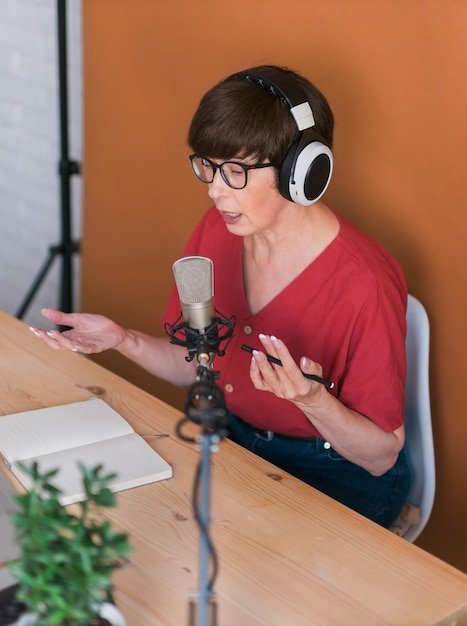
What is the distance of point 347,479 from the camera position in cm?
172

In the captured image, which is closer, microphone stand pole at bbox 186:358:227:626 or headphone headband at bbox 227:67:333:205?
microphone stand pole at bbox 186:358:227:626

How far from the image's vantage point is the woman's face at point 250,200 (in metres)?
1.59

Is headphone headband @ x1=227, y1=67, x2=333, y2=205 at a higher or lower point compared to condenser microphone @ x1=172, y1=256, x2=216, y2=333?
higher

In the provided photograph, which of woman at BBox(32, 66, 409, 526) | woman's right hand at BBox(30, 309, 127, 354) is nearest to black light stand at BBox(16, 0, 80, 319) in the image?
woman at BBox(32, 66, 409, 526)

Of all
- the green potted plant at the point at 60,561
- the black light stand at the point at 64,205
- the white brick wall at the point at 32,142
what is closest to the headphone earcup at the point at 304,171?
the green potted plant at the point at 60,561

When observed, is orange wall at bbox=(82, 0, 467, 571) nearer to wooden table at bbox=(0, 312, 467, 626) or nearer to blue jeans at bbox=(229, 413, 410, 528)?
blue jeans at bbox=(229, 413, 410, 528)

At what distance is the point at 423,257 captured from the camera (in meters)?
1.93

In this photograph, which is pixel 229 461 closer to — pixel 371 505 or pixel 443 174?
pixel 371 505

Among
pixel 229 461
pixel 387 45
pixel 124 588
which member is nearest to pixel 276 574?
pixel 124 588

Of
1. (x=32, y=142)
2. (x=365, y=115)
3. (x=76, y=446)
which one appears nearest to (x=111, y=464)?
(x=76, y=446)

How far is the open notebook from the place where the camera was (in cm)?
136

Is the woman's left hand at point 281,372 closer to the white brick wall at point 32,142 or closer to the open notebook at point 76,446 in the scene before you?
the open notebook at point 76,446

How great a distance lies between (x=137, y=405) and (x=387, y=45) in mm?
982

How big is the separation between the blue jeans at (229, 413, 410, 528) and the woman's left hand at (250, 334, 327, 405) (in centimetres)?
38
